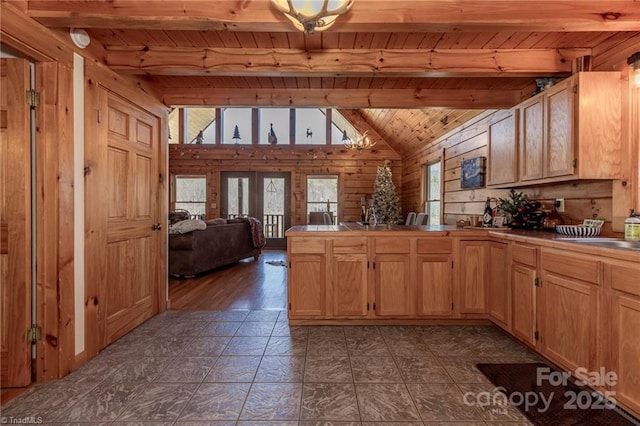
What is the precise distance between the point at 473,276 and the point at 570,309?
3.15 feet

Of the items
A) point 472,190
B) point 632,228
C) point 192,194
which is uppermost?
point 192,194

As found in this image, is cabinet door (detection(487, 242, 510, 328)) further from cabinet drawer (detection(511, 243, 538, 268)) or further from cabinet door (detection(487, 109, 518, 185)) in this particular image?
cabinet door (detection(487, 109, 518, 185))

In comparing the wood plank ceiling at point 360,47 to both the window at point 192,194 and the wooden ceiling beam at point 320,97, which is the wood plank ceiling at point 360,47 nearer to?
the wooden ceiling beam at point 320,97

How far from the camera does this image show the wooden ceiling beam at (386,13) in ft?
6.15

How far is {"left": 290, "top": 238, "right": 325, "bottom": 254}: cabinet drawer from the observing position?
9.42ft

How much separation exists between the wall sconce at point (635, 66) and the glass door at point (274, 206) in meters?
6.64

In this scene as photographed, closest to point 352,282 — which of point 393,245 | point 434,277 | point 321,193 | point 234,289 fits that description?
point 393,245

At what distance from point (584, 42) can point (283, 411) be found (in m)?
3.38

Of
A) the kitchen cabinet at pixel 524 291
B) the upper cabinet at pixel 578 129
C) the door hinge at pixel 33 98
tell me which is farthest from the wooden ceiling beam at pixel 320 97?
the kitchen cabinet at pixel 524 291

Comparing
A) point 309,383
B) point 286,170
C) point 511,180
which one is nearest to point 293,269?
point 309,383

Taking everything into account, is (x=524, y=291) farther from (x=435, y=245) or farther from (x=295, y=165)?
(x=295, y=165)

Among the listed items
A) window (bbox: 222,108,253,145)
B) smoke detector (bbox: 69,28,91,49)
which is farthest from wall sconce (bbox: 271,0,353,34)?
window (bbox: 222,108,253,145)

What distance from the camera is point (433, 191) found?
5.89m

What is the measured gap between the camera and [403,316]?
114 inches
